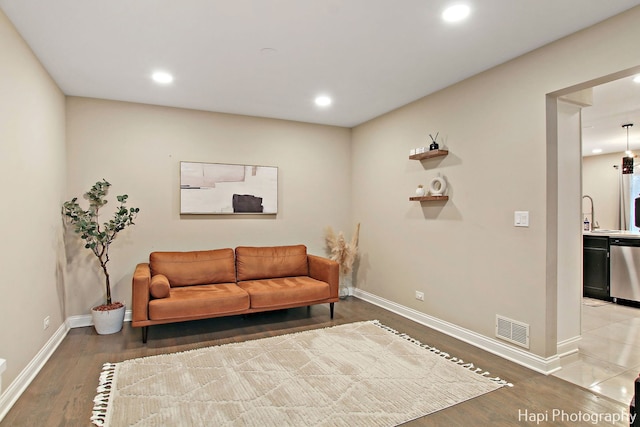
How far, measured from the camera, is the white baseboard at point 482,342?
2807 mm

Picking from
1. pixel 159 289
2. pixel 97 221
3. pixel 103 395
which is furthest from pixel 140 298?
pixel 97 221

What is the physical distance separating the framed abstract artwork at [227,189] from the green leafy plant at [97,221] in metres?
0.68

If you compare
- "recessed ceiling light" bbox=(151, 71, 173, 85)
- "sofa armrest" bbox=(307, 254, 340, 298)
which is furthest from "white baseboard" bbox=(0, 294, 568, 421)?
"recessed ceiling light" bbox=(151, 71, 173, 85)

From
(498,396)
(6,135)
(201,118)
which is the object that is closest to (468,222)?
(498,396)

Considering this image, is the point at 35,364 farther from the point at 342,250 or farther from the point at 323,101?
the point at 323,101

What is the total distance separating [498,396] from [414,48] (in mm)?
2635

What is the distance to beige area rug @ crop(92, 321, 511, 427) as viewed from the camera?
2.16 meters

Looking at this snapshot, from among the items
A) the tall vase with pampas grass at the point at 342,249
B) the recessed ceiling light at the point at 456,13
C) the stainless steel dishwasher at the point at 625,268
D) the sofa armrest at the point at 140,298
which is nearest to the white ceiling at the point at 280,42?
the recessed ceiling light at the point at 456,13

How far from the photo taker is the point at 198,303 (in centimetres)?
350

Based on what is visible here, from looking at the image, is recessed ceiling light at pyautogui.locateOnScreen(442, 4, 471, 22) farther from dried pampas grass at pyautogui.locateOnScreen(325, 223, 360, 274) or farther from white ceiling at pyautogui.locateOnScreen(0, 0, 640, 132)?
dried pampas grass at pyautogui.locateOnScreen(325, 223, 360, 274)

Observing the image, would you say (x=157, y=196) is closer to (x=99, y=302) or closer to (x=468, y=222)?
(x=99, y=302)

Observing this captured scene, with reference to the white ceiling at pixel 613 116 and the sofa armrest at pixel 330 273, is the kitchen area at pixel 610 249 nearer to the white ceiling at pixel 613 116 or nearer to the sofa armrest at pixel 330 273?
the white ceiling at pixel 613 116

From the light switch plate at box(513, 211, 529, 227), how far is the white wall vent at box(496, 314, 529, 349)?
2.70 ft

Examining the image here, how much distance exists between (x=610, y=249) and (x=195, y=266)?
19.0 feet
